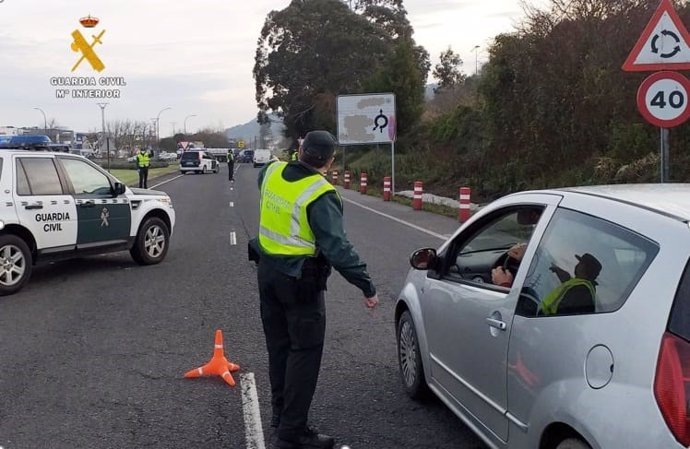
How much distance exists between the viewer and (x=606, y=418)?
2.55m

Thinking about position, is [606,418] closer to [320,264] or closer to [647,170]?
[320,264]

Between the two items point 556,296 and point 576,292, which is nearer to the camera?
point 576,292

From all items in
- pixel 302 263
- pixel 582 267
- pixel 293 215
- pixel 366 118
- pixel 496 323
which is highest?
pixel 366 118

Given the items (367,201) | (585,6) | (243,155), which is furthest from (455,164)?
(243,155)

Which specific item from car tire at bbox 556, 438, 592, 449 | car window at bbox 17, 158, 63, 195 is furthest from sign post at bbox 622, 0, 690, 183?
car window at bbox 17, 158, 63, 195

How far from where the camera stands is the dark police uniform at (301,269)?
13.2 ft

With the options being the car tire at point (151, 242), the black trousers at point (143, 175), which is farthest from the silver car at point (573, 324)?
the black trousers at point (143, 175)

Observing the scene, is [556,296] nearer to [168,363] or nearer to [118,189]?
[168,363]

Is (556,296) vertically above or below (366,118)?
below

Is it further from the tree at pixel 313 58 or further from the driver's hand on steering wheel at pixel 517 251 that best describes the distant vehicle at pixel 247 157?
the driver's hand on steering wheel at pixel 517 251

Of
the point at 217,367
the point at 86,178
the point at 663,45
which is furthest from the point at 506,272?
the point at 86,178

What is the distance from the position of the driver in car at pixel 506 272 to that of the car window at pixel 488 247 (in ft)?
0.09

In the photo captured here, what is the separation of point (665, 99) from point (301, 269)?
186 inches

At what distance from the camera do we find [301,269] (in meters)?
4.06
